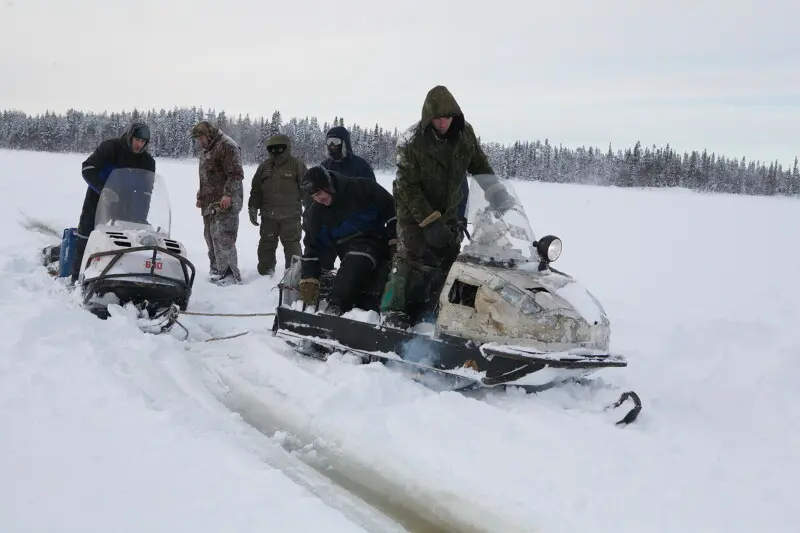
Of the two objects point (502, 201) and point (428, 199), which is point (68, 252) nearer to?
point (428, 199)

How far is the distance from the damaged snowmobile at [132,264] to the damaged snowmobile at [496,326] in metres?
1.27

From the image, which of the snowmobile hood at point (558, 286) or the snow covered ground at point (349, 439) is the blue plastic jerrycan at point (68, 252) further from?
the snowmobile hood at point (558, 286)

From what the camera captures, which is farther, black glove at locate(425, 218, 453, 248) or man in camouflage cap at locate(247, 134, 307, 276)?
man in camouflage cap at locate(247, 134, 307, 276)

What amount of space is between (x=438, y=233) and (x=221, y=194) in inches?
170

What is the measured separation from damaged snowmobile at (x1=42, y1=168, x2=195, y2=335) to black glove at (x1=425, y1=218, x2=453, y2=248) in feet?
6.79

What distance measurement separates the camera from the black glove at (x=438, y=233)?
4.29 m

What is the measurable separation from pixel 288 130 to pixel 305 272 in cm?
8209

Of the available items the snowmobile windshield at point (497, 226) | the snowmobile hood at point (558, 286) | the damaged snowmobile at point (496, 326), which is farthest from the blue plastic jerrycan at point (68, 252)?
the snowmobile hood at point (558, 286)

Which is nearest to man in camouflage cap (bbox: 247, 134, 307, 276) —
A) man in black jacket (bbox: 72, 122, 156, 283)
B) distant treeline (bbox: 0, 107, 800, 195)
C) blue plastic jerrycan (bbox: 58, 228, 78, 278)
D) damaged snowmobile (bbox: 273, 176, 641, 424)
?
man in black jacket (bbox: 72, 122, 156, 283)

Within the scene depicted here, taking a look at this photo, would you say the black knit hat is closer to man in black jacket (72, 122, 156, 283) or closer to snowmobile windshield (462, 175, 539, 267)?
snowmobile windshield (462, 175, 539, 267)

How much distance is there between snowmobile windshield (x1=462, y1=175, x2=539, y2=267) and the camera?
408 centimetres

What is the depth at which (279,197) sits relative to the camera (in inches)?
312

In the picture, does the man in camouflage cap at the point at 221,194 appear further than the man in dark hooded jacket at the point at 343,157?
Yes

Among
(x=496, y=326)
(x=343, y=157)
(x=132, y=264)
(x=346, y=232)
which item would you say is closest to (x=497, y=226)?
(x=496, y=326)
